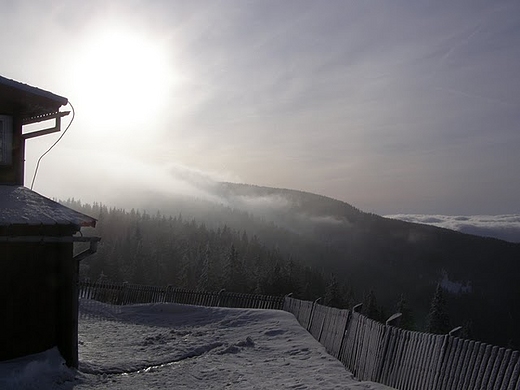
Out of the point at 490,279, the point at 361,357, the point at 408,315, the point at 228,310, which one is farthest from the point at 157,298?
the point at 490,279

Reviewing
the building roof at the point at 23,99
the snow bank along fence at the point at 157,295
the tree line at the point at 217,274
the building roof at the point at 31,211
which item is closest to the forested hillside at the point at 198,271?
the tree line at the point at 217,274

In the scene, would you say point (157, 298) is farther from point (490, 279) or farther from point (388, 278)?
point (490, 279)

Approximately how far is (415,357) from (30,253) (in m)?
7.51

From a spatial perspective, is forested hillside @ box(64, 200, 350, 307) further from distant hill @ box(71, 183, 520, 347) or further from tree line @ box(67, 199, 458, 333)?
distant hill @ box(71, 183, 520, 347)

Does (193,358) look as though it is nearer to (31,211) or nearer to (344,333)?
(344,333)

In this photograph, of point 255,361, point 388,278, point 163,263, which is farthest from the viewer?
point 388,278

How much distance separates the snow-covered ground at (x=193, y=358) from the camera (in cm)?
899

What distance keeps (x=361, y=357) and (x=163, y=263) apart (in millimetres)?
72214

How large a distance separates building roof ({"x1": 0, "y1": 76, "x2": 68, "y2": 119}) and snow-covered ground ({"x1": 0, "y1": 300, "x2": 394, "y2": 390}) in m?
5.33

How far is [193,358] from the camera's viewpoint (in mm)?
11812

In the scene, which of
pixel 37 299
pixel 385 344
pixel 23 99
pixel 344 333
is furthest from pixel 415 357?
pixel 23 99

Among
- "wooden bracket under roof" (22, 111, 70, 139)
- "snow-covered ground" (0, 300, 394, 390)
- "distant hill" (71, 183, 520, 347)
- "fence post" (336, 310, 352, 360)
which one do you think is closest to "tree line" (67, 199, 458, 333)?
"snow-covered ground" (0, 300, 394, 390)

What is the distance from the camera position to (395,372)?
26.4ft

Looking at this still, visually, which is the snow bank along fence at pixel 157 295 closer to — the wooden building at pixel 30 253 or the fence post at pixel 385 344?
the wooden building at pixel 30 253
